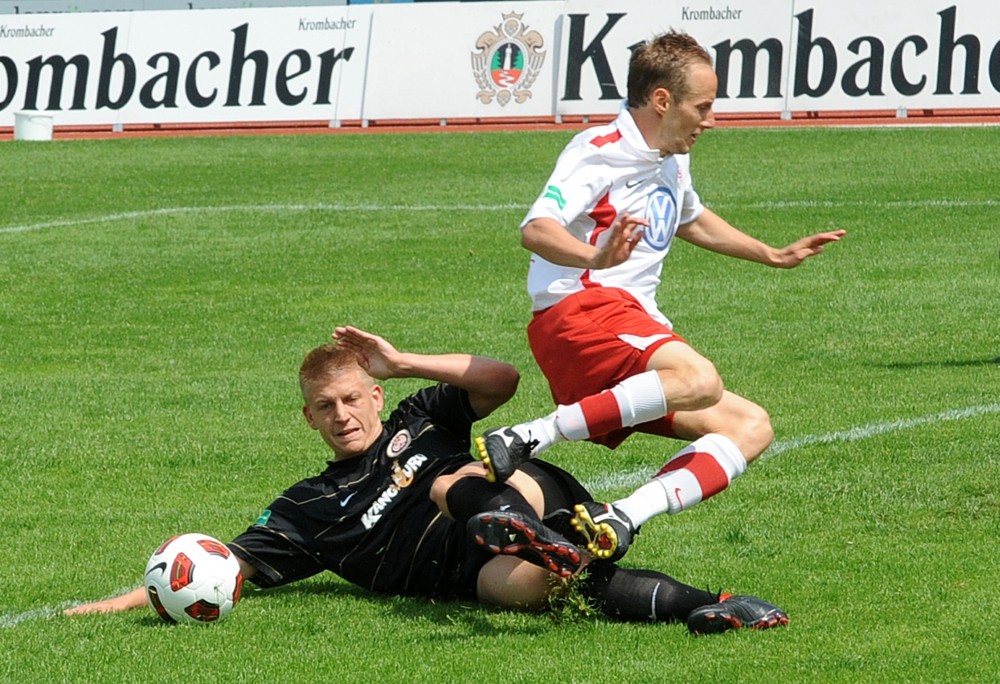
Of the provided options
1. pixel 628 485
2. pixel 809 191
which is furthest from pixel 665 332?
pixel 809 191

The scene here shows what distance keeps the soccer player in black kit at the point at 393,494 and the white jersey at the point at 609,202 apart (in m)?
0.42

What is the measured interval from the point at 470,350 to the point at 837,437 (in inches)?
155

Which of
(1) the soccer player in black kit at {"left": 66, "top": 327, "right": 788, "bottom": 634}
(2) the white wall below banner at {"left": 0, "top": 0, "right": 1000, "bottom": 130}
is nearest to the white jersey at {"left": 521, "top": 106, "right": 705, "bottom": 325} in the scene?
(1) the soccer player in black kit at {"left": 66, "top": 327, "right": 788, "bottom": 634}

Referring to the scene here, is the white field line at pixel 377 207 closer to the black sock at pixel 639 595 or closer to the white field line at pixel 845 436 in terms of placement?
the white field line at pixel 845 436

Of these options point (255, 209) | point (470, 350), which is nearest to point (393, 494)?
point (470, 350)

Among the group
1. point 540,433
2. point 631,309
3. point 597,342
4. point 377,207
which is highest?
point 377,207

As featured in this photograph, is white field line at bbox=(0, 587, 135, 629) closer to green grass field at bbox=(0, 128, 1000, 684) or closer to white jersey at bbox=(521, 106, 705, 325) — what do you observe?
green grass field at bbox=(0, 128, 1000, 684)

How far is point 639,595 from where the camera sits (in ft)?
17.5

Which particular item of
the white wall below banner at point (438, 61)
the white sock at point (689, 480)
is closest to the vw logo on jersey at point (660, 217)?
the white sock at point (689, 480)

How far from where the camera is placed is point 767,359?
36.6 feet

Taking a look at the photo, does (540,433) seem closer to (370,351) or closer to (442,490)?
(442,490)

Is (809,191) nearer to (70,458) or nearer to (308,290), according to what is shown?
(308,290)

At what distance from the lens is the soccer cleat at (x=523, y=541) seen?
16.5ft

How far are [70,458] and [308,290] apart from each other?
612 centimetres
